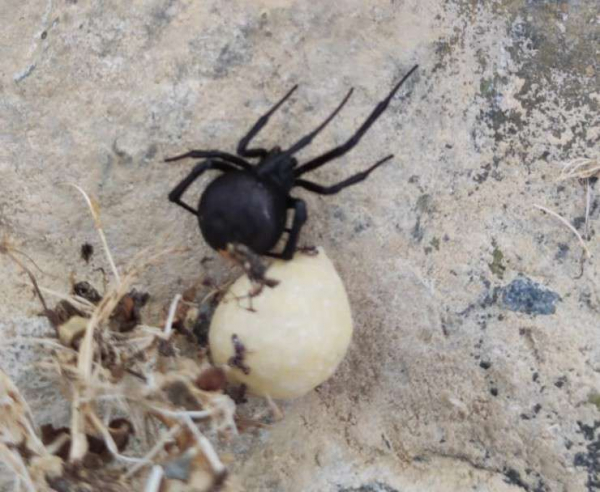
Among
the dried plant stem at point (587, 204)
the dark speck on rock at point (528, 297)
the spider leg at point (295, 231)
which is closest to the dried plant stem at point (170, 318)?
the spider leg at point (295, 231)

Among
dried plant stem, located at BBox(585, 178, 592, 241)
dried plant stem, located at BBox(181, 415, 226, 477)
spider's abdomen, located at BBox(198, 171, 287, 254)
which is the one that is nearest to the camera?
dried plant stem, located at BBox(181, 415, 226, 477)

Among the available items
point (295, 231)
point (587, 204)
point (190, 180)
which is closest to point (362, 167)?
point (295, 231)

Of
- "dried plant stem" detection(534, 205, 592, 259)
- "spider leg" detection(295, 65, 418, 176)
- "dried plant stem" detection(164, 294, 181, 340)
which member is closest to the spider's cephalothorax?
"spider leg" detection(295, 65, 418, 176)

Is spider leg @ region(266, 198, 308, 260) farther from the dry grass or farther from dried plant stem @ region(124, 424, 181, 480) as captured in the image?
dried plant stem @ region(124, 424, 181, 480)

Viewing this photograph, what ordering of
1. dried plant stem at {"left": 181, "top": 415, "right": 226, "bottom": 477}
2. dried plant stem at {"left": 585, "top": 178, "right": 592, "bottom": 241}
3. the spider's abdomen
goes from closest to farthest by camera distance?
dried plant stem at {"left": 181, "top": 415, "right": 226, "bottom": 477} < the spider's abdomen < dried plant stem at {"left": 585, "top": 178, "right": 592, "bottom": 241}

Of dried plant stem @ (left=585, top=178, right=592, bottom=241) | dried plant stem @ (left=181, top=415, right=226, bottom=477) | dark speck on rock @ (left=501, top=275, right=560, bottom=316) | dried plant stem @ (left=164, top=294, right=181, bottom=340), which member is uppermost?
dried plant stem @ (left=585, top=178, right=592, bottom=241)

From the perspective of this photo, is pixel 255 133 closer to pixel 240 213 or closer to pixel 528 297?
pixel 240 213

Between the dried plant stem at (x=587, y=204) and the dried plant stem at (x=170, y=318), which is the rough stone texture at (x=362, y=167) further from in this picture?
the dried plant stem at (x=170, y=318)
